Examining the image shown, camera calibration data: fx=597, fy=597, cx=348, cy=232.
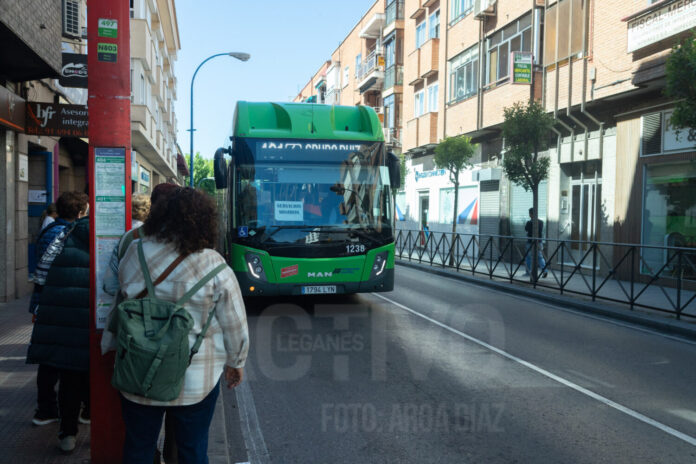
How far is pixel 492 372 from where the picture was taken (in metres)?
6.06

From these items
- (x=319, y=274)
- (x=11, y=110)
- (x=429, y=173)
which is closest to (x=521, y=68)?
(x=429, y=173)

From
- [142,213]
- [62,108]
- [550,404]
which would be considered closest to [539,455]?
[550,404]

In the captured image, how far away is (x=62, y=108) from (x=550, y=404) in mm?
9543

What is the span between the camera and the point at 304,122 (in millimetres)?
9219

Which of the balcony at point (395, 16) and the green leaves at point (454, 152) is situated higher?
the balcony at point (395, 16)

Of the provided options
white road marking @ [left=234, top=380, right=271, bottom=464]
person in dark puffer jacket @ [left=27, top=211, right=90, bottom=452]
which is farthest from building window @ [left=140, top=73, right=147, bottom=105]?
person in dark puffer jacket @ [left=27, top=211, right=90, bottom=452]

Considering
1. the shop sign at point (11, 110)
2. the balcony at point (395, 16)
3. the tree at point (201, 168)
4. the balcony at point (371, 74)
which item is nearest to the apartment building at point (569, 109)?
the balcony at point (395, 16)

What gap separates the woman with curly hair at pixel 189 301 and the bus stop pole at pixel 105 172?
26.1 inches

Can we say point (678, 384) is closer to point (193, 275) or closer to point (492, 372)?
point (492, 372)

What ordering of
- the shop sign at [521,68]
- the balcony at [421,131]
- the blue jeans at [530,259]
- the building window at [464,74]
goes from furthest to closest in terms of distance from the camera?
the balcony at [421,131], the building window at [464,74], the shop sign at [521,68], the blue jeans at [530,259]

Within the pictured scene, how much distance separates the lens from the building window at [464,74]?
22.4 metres

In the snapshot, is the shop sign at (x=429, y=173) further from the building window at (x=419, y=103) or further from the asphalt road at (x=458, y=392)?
the asphalt road at (x=458, y=392)

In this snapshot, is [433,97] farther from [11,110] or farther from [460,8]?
[11,110]

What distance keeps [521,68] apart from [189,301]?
1703cm
